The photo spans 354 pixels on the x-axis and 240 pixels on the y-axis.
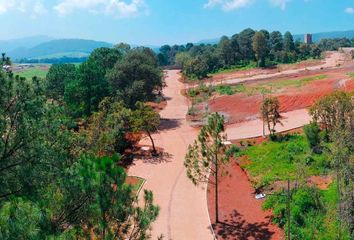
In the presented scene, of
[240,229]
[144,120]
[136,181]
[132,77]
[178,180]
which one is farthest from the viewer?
[132,77]

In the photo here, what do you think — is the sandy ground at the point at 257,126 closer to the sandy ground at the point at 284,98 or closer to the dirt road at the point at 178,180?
the dirt road at the point at 178,180

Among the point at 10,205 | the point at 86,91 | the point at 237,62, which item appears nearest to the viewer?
the point at 10,205

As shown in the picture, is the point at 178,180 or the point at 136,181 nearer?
the point at 178,180

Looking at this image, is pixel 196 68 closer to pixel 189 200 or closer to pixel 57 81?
pixel 57 81

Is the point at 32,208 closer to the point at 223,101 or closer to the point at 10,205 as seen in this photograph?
the point at 10,205

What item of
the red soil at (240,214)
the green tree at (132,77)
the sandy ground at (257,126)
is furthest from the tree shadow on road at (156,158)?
the green tree at (132,77)

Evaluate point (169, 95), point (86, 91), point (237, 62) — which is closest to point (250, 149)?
point (86, 91)

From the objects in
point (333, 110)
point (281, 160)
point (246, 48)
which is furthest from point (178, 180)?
point (246, 48)
